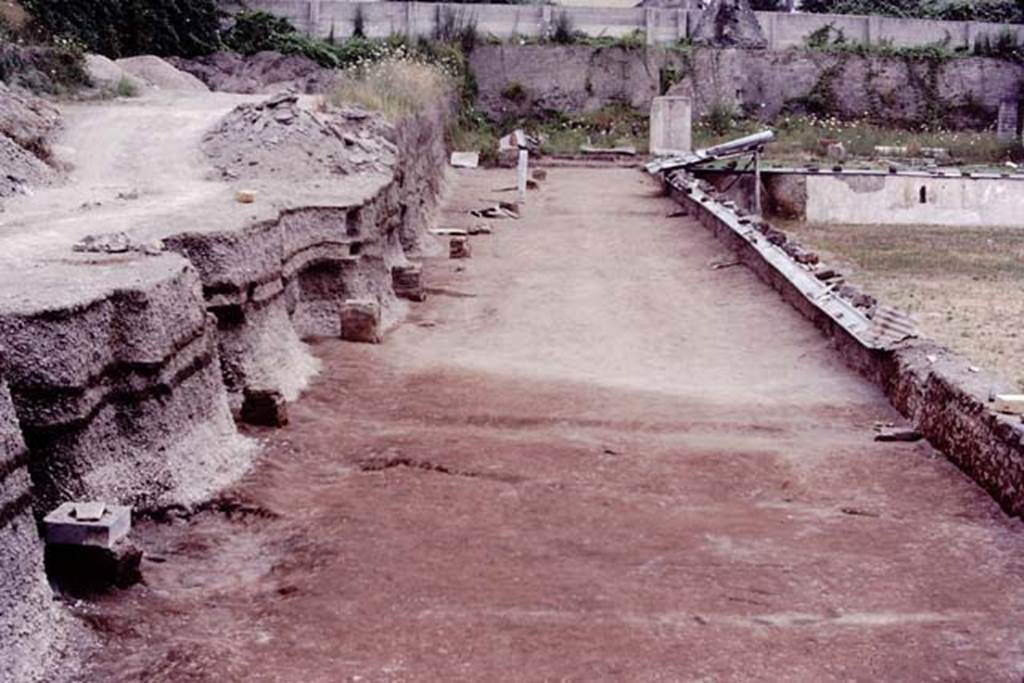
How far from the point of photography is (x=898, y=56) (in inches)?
1473

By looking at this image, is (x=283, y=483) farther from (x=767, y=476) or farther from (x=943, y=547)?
(x=943, y=547)

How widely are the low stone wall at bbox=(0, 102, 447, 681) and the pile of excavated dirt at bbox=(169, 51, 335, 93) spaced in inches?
682

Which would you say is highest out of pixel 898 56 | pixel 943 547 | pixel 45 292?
pixel 898 56

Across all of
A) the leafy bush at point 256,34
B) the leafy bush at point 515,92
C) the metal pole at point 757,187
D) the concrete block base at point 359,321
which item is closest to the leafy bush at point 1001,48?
the leafy bush at point 515,92

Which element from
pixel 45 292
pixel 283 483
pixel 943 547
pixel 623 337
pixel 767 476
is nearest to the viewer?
pixel 45 292

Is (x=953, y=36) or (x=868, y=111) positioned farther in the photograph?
(x=953, y=36)

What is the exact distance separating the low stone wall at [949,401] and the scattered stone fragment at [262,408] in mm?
4106

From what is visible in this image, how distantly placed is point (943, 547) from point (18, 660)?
4.32 metres

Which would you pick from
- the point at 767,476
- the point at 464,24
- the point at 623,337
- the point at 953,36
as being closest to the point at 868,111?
the point at 953,36

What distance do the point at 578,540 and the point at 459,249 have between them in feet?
33.2

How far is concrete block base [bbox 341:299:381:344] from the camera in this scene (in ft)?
35.3

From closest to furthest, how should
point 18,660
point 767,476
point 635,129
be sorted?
point 18,660, point 767,476, point 635,129

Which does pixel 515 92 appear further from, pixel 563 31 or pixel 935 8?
pixel 935 8

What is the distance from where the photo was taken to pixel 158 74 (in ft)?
74.6
